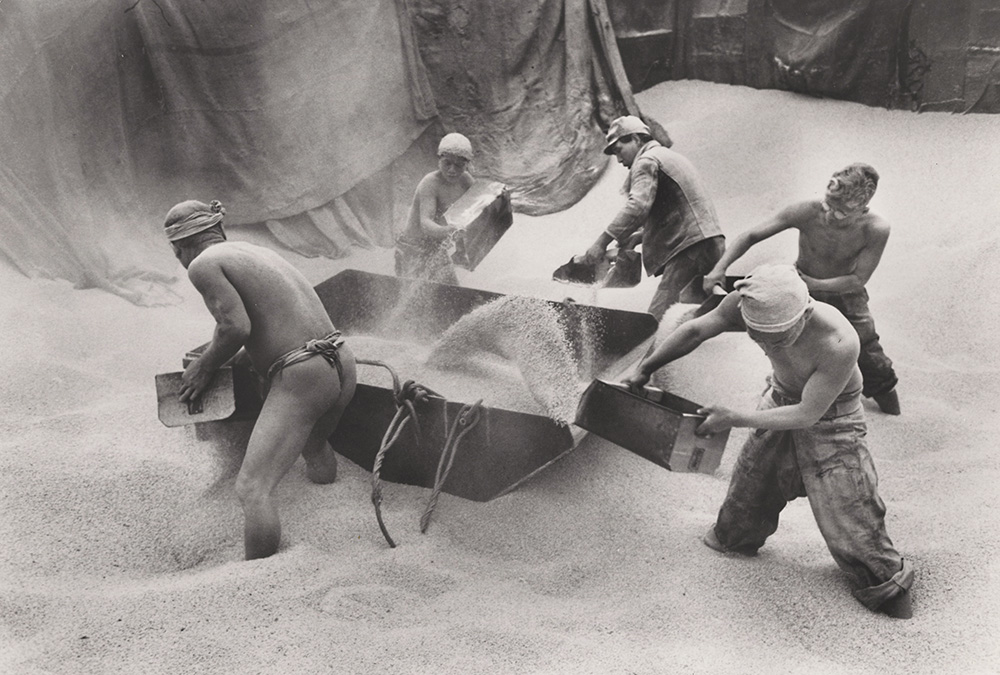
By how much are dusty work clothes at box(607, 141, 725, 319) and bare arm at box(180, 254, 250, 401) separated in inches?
70.1

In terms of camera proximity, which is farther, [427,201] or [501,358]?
[427,201]

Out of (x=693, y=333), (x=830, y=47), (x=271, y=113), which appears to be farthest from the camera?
(x=830, y=47)

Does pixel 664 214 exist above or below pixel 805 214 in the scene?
below

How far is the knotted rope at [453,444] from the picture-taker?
278 cm

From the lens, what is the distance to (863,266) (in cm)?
329

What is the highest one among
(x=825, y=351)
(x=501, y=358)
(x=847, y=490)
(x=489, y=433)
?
(x=825, y=351)

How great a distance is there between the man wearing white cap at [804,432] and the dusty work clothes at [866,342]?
3.32 ft

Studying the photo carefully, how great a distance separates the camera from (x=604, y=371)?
3510 mm

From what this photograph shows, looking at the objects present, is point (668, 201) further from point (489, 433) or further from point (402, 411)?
point (402, 411)

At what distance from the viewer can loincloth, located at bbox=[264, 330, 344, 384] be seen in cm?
269

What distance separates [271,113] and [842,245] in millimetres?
3530

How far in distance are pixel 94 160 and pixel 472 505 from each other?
10.7ft

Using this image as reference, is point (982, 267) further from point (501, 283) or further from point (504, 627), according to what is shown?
point (504, 627)

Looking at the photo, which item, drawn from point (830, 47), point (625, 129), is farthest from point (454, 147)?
point (830, 47)
